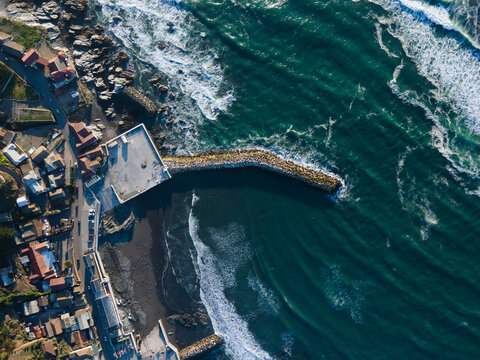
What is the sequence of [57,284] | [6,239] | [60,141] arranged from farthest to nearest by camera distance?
[60,141] → [57,284] → [6,239]

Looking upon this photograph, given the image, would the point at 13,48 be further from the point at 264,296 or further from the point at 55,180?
the point at 264,296

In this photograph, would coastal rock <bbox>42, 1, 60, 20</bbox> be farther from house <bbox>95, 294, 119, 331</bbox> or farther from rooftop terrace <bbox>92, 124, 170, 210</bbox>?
house <bbox>95, 294, 119, 331</bbox>

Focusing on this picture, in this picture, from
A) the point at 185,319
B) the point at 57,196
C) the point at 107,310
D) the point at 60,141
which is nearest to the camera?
the point at 57,196

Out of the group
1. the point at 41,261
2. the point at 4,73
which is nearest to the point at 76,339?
the point at 41,261

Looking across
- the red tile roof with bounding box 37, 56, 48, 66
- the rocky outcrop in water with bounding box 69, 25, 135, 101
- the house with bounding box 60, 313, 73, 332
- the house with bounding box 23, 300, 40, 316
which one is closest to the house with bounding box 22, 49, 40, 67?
the red tile roof with bounding box 37, 56, 48, 66

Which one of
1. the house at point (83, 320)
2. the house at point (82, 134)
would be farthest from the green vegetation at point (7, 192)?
the house at point (83, 320)

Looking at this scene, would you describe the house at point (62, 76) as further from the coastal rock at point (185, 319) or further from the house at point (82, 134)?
the coastal rock at point (185, 319)
